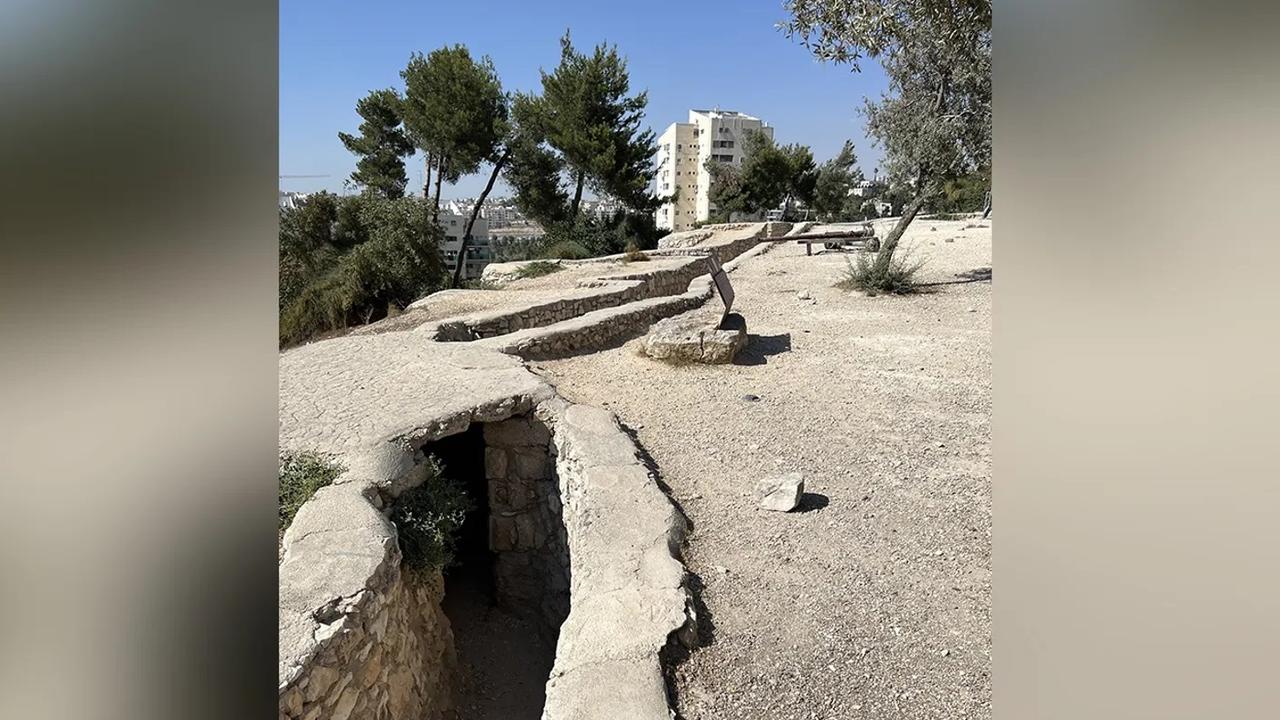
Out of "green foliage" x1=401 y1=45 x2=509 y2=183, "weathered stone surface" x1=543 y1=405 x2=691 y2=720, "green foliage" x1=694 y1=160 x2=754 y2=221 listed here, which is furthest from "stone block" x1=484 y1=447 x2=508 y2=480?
"green foliage" x1=694 y1=160 x2=754 y2=221

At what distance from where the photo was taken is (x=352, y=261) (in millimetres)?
15836

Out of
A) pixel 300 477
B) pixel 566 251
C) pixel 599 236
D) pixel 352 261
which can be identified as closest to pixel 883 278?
pixel 300 477

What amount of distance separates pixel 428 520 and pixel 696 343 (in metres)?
3.64

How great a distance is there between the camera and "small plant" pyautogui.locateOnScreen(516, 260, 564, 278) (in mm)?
14508

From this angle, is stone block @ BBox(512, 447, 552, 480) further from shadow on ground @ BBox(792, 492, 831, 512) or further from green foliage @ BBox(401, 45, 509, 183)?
green foliage @ BBox(401, 45, 509, 183)

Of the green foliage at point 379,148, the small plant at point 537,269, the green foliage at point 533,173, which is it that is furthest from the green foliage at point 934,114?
the green foliage at point 379,148

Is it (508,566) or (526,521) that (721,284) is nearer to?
(526,521)

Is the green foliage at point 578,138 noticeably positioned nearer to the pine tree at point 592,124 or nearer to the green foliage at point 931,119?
the pine tree at point 592,124
